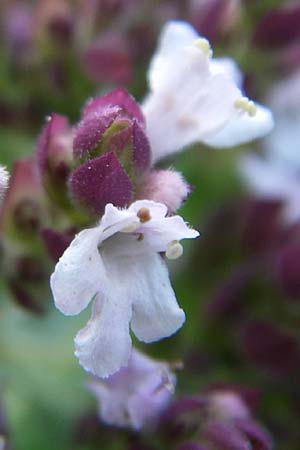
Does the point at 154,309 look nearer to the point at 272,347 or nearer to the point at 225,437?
the point at 225,437

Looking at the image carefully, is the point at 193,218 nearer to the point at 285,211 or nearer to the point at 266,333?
the point at 285,211

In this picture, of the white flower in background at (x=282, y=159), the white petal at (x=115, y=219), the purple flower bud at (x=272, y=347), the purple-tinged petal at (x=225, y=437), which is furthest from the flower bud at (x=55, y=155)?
the white flower in background at (x=282, y=159)

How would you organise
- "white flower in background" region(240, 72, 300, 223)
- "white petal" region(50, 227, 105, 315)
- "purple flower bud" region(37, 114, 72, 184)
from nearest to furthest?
"white petal" region(50, 227, 105, 315) < "purple flower bud" region(37, 114, 72, 184) < "white flower in background" region(240, 72, 300, 223)

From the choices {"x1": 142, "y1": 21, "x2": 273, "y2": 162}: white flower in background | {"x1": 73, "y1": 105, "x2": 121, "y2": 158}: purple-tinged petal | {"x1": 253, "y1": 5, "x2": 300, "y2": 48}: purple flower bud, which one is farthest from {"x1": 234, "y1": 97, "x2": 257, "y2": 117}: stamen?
{"x1": 253, "y1": 5, "x2": 300, "y2": 48}: purple flower bud

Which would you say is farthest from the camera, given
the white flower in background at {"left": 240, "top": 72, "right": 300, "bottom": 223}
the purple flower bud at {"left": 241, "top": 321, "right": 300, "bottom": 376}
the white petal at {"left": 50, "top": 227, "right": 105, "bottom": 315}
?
the white flower in background at {"left": 240, "top": 72, "right": 300, "bottom": 223}

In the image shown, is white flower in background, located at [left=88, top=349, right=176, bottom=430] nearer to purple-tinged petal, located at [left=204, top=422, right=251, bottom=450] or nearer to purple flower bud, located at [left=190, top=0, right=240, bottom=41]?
purple-tinged petal, located at [left=204, top=422, right=251, bottom=450]

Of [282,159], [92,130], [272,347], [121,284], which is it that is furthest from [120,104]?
[282,159]
